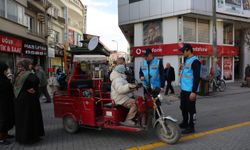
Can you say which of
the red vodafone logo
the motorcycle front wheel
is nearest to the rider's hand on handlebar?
the motorcycle front wheel

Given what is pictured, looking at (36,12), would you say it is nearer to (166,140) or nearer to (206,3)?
(206,3)

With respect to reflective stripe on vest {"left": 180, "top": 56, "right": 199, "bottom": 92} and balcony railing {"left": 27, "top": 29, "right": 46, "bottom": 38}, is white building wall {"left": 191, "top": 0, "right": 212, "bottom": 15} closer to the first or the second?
balcony railing {"left": 27, "top": 29, "right": 46, "bottom": 38}

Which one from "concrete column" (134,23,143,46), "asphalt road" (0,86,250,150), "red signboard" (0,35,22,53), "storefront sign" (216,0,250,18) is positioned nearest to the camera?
"asphalt road" (0,86,250,150)

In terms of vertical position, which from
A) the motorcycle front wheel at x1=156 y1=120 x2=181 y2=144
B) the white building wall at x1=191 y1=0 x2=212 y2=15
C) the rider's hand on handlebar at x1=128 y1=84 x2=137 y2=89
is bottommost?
the motorcycle front wheel at x1=156 y1=120 x2=181 y2=144

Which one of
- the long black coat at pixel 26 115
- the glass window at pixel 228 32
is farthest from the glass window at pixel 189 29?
the long black coat at pixel 26 115

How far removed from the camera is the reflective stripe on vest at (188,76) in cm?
673

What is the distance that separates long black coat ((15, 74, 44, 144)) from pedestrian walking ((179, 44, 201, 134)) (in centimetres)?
314

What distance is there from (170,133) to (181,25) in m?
18.4

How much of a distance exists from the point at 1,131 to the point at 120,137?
2419 millimetres

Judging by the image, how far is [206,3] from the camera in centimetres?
2347

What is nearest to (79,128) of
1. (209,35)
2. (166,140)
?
(166,140)

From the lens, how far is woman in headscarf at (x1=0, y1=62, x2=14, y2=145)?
630cm

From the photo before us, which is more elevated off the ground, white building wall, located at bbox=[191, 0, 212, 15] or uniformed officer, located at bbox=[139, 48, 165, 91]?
white building wall, located at bbox=[191, 0, 212, 15]

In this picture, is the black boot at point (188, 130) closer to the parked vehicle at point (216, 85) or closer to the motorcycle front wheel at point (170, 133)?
the motorcycle front wheel at point (170, 133)
